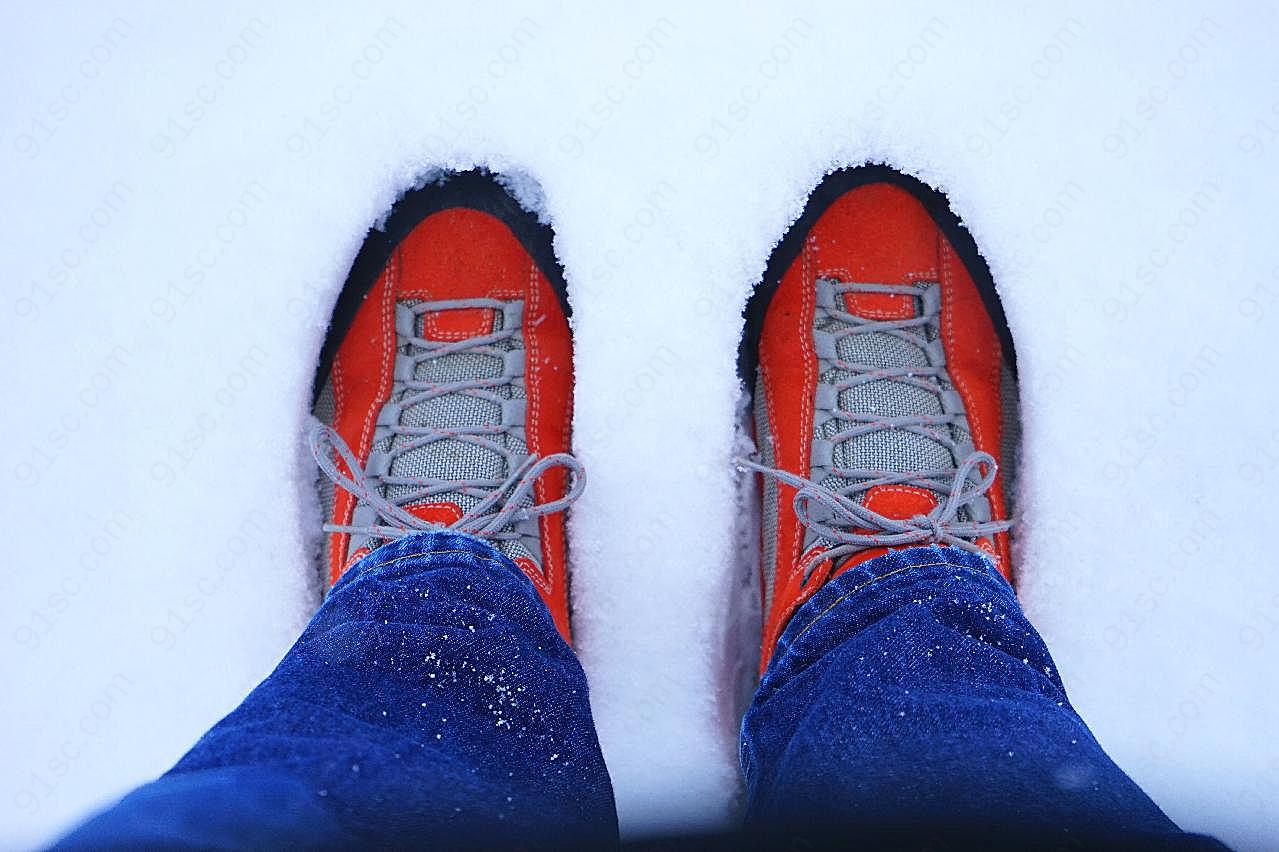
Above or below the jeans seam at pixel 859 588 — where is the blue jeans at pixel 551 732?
below

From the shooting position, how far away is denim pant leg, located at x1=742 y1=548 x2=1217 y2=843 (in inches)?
17.1

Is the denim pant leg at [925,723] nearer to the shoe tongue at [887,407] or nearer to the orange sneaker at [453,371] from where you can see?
the shoe tongue at [887,407]

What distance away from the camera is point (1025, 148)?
2.59ft

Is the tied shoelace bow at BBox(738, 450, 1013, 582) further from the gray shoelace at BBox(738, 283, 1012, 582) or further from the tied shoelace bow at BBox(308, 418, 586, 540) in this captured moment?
the tied shoelace bow at BBox(308, 418, 586, 540)

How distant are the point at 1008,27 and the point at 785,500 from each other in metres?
0.48

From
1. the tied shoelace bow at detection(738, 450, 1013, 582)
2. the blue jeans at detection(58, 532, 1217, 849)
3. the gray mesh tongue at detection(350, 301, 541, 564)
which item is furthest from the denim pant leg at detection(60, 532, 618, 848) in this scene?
the tied shoelace bow at detection(738, 450, 1013, 582)

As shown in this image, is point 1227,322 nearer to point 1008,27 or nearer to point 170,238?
point 1008,27

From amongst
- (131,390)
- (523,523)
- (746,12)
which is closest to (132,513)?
(131,390)

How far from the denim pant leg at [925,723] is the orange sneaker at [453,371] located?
24 centimetres

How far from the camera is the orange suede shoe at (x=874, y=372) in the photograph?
0.74 meters

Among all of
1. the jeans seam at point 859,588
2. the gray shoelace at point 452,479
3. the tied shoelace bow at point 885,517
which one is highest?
the gray shoelace at point 452,479

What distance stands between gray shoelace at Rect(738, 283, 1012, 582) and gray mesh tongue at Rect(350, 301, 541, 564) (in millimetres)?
209

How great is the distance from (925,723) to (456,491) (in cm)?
42

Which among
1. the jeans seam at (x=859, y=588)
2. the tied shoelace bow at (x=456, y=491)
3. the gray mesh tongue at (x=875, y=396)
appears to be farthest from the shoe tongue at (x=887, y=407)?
the tied shoelace bow at (x=456, y=491)
